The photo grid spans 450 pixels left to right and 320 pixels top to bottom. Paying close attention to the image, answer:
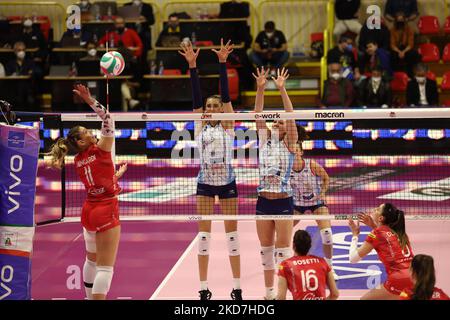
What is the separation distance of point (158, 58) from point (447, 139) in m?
7.29

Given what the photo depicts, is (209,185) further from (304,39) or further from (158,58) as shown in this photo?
(304,39)

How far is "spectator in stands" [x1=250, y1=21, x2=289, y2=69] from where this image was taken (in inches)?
807

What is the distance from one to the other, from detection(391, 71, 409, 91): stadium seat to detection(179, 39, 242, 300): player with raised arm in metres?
11.7

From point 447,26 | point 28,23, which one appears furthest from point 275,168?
point 28,23

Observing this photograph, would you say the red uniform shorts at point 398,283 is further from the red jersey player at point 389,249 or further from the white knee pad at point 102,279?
the white knee pad at point 102,279

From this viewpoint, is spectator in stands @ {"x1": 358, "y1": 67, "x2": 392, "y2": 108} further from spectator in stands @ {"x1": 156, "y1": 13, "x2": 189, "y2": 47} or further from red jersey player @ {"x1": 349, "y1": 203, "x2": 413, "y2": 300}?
red jersey player @ {"x1": 349, "y1": 203, "x2": 413, "y2": 300}

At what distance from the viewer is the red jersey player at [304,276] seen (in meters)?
7.07

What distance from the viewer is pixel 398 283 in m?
7.64

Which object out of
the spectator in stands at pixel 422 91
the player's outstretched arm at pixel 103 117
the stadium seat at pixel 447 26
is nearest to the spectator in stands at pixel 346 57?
the spectator in stands at pixel 422 91

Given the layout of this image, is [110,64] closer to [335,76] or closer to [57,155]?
[57,155]

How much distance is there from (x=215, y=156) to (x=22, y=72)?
12.8 m

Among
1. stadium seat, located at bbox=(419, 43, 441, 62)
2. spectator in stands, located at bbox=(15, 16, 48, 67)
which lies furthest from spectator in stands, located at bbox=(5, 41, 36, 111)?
stadium seat, located at bbox=(419, 43, 441, 62)

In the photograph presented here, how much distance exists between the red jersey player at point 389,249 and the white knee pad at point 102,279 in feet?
7.59
